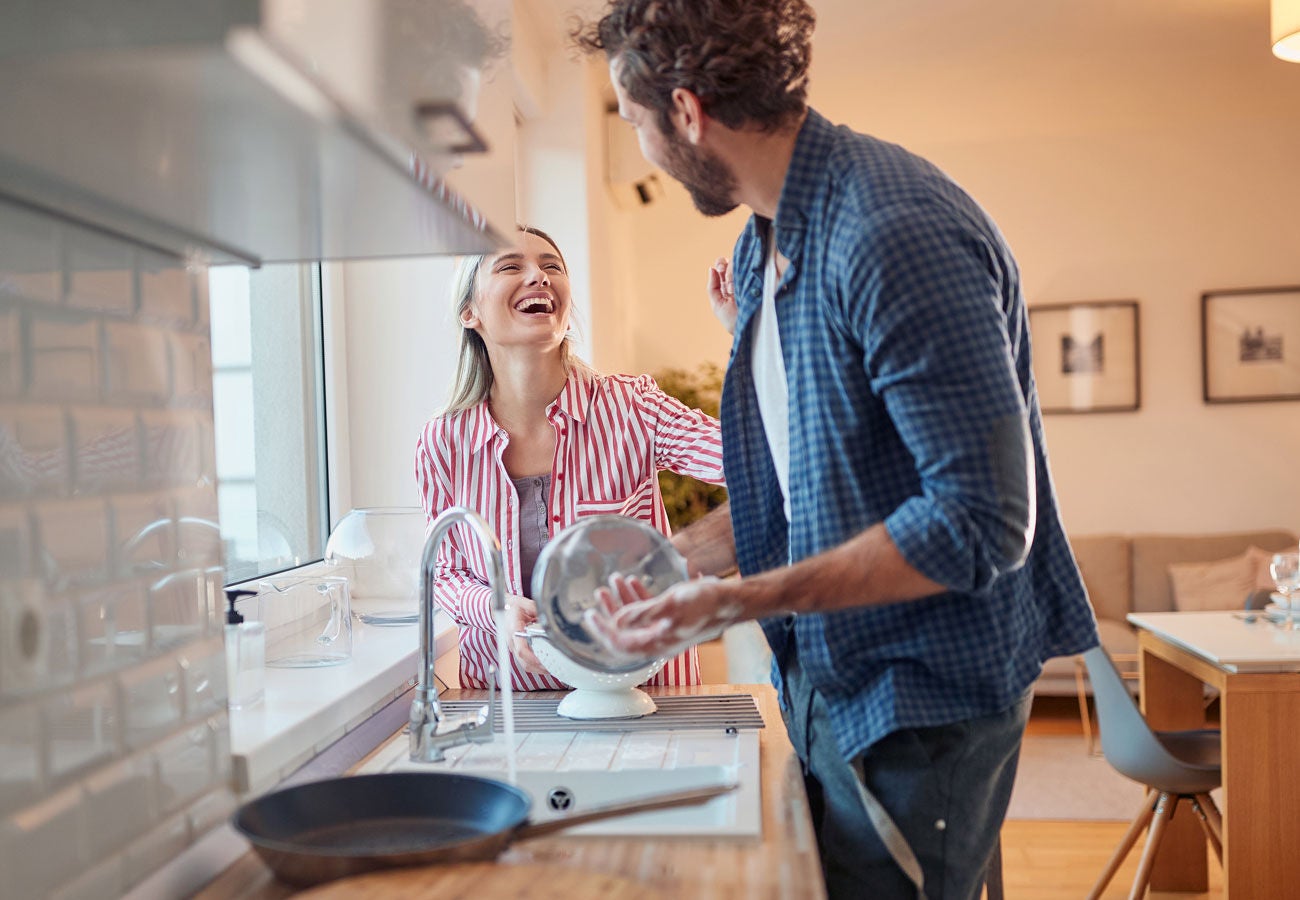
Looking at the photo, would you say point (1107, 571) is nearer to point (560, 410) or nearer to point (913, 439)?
point (560, 410)

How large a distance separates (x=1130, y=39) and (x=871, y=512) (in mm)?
4051

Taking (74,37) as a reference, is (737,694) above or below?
below

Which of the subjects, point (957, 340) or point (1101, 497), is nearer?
point (957, 340)

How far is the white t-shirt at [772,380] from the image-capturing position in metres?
1.37

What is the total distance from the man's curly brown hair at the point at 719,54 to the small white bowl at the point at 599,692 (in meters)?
0.77

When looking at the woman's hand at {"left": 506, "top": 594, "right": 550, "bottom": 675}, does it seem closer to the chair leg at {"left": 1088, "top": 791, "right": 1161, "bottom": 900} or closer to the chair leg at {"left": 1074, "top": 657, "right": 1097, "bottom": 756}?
the chair leg at {"left": 1088, "top": 791, "right": 1161, "bottom": 900}

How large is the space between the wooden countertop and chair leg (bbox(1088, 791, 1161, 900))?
2.05 meters

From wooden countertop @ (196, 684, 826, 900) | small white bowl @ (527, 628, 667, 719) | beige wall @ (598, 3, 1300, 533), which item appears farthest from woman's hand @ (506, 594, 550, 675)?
beige wall @ (598, 3, 1300, 533)

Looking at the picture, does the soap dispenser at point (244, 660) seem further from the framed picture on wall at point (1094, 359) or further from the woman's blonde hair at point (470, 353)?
the framed picture on wall at point (1094, 359)

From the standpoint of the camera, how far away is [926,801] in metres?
1.23

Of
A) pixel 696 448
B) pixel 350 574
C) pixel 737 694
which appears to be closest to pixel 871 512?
pixel 737 694

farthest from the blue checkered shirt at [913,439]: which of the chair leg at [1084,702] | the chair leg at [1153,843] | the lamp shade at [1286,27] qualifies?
the chair leg at [1084,702]

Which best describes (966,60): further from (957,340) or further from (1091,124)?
(957,340)

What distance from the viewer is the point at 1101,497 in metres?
5.80
